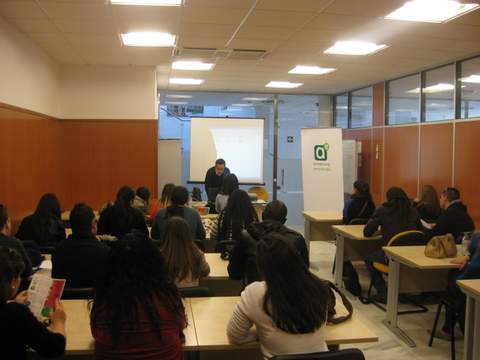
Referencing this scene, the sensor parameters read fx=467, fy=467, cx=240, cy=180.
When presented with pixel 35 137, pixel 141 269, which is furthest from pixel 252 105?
pixel 141 269

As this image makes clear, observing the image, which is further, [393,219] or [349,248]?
[349,248]

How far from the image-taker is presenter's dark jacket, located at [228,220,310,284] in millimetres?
2963

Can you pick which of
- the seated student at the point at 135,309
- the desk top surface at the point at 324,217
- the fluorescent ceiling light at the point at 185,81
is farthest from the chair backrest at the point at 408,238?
the fluorescent ceiling light at the point at 185,81

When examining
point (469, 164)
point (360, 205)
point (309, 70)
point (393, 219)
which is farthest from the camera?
point (309, 70)

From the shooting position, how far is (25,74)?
5.36 metres

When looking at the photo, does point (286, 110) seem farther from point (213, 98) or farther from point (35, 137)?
point (35, 137)

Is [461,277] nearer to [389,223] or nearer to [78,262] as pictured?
[389,223]

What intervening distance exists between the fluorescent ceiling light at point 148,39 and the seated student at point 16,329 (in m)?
3.85

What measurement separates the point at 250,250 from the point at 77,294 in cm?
109

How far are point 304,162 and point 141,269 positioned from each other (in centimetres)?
697

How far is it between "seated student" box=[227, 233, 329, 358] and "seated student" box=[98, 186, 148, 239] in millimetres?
2577

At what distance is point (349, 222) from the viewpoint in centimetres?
591

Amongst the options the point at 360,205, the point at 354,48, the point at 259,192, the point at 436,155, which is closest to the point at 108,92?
the point at 259,192

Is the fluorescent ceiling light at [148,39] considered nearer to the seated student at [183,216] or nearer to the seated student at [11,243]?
the seated student at [183,216]
